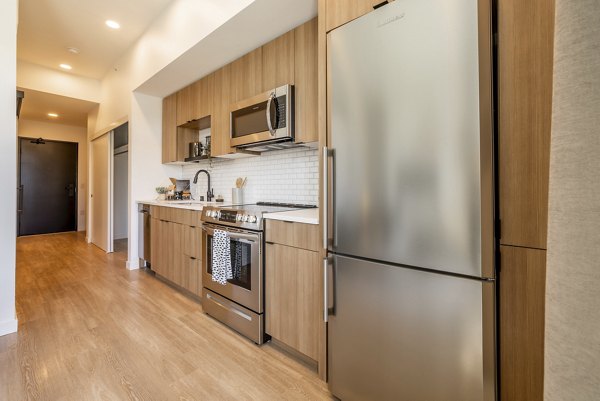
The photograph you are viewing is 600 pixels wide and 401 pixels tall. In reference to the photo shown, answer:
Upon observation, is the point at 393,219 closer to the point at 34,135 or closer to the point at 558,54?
the point at 558,54

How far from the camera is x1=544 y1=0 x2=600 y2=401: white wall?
32 cm

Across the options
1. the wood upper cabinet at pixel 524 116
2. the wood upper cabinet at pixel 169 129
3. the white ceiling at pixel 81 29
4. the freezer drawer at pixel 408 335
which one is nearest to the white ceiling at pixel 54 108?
the white ceiling at pixel 81 29

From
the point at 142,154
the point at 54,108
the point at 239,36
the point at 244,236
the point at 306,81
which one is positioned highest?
the point at 54,108

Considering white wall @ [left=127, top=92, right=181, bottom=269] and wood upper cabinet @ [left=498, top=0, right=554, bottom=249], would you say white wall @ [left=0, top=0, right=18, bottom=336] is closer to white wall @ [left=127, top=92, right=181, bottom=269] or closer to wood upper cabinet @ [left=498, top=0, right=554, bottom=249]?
white wall @ [left=127, top=92, right=181, bottom=269]

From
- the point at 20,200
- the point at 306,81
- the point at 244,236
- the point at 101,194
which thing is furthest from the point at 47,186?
the point at 306,81

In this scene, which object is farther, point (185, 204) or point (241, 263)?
point (185, 204)

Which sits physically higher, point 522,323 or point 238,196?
point 238,196

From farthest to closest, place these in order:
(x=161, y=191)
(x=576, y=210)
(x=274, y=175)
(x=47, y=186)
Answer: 1. (x=47, y=186)
2. (x=161, y=191)
3. (x=274, y=175)
4. (x=576, y=210)

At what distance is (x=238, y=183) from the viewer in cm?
303

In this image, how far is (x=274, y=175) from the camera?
2.89 m

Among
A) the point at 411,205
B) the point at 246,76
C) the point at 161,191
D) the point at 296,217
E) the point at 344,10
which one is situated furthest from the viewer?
the point at 161,191

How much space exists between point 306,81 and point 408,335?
71.7 inches

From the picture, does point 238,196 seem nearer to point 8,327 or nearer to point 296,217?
point 296,217

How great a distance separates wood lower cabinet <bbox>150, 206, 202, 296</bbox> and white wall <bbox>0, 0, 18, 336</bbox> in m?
1.24
